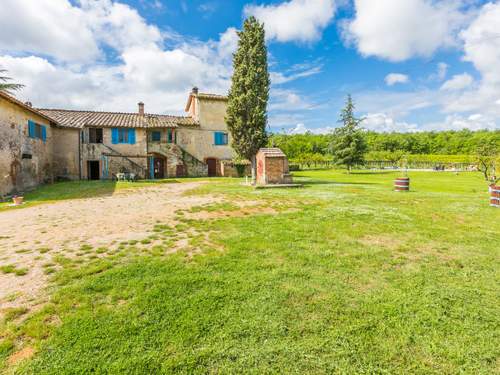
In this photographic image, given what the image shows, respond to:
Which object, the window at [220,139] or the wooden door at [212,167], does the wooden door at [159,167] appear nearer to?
the wooden door at [212,167]

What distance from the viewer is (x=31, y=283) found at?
371 cm

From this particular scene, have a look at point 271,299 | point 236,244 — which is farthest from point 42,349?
point 236,244

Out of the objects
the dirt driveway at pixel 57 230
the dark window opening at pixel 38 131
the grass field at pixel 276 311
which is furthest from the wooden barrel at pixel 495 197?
the dark window opening at pixel 38 131

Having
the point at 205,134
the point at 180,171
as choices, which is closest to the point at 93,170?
the point at 180,171

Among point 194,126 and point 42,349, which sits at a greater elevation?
point 194,126

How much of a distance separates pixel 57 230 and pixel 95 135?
20.8 meters

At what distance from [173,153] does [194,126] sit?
370 centimetres

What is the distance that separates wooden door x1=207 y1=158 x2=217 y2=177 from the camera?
27984 mm

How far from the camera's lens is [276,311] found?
3104 mm

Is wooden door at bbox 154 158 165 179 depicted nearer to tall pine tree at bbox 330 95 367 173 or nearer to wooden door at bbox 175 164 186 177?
wooden door at bbox 175 164 186 177

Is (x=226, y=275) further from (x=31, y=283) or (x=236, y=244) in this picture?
(x=31, y=283)

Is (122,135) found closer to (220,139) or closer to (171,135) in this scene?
(171,135)

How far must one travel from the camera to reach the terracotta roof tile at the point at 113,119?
2314 centimetres

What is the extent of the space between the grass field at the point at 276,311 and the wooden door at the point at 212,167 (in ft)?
75.1
